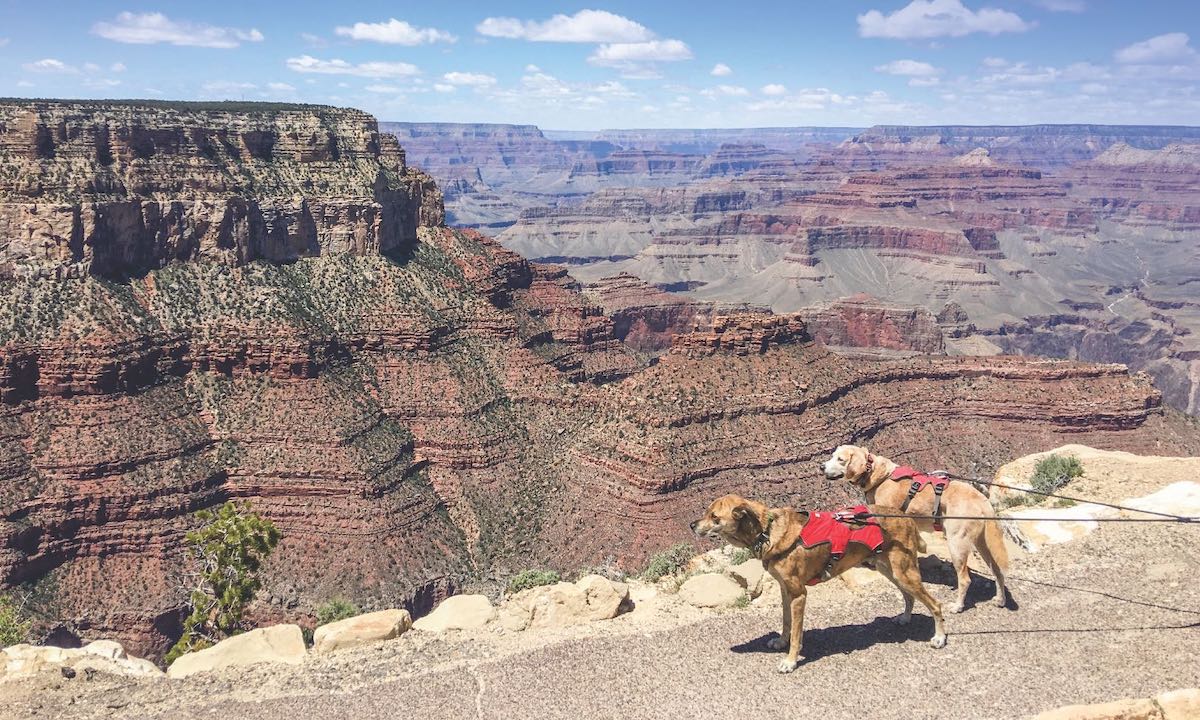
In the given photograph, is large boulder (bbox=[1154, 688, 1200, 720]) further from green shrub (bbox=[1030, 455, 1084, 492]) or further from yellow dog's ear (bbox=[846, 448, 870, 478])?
green shrub (bbox=[1030, 455, 1084, 492])

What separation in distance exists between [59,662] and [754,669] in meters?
15.8

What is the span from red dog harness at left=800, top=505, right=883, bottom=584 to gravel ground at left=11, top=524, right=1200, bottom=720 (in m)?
2.34

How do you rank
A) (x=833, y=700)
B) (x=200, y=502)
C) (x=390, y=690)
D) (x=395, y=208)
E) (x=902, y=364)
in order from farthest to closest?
(x=395, y=208) < (x=902, y=364) < (x=200, y=502) < (x=390, y=690) < (x=833, y=700)

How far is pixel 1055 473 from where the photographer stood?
118ft

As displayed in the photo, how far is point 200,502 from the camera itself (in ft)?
188

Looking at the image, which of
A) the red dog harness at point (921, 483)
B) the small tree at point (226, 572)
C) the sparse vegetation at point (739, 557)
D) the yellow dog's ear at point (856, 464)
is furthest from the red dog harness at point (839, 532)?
the small tree at point (226, 572)

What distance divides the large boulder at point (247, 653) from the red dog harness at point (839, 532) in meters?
12.2

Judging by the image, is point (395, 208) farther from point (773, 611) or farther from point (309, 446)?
point (773, 611)

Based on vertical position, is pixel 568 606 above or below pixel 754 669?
below

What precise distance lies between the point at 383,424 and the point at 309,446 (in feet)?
20.4

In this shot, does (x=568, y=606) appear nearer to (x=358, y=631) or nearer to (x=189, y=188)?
(x=358, y=631)

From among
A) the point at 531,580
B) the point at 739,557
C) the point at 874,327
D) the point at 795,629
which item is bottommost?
the point at 874,327

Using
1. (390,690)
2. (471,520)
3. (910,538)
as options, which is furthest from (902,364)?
(390,690)

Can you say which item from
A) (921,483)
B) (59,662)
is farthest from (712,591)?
(59,662)
